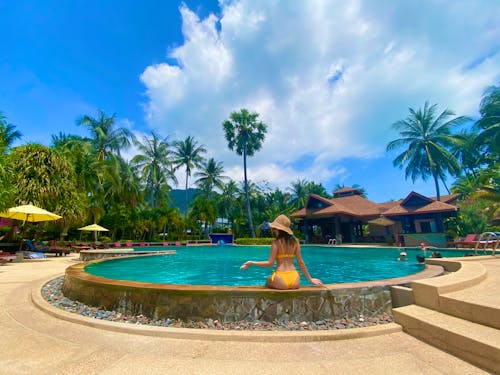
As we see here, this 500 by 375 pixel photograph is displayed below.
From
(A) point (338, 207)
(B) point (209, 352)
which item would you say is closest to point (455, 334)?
(B) point (209, 352)

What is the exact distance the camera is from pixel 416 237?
20062 millimetres

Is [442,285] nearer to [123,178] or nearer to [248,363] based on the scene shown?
[248,363]

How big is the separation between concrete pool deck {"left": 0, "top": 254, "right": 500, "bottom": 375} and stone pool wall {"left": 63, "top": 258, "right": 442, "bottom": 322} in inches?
→ 22.8

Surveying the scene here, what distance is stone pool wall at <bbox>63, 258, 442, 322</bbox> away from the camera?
3508 mm

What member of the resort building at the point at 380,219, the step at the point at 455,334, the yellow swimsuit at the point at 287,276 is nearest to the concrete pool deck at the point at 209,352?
the step at the point at 455,334

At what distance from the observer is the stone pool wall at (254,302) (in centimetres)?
351

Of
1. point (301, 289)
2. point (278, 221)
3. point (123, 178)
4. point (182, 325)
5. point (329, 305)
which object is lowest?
point (182, 325)

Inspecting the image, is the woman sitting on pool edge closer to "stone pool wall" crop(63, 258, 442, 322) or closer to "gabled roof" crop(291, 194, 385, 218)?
"stone pool wall" crop(63, 258, 442, 322)

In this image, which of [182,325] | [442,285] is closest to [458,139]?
[442,285]

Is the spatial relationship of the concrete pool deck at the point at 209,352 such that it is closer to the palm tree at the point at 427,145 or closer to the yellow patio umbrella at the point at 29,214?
the yellow patio umbrella at the point at 29,214

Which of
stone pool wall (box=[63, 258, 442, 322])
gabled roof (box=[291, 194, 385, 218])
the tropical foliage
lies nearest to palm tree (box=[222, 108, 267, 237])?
the tropical foliage

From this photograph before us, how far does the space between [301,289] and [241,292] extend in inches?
33.8

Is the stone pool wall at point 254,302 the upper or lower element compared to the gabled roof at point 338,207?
lower

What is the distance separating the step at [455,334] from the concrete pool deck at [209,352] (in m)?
0.09
